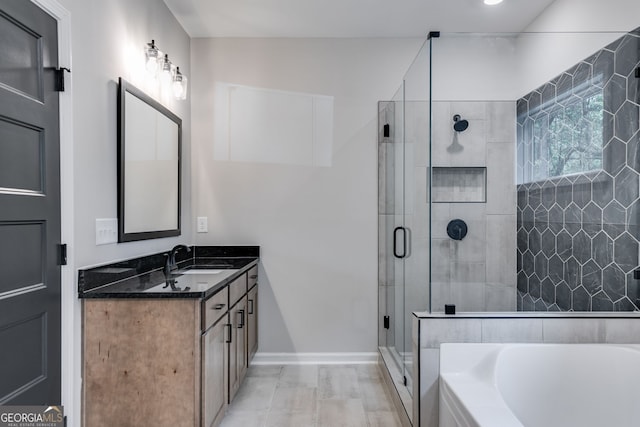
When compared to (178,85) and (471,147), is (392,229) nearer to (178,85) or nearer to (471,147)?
(471,147)

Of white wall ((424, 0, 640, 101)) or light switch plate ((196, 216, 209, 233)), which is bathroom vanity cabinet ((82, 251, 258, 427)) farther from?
white wall ((424, 0, 640, 101))

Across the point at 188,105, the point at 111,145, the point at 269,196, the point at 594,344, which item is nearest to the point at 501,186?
the point at 594,344

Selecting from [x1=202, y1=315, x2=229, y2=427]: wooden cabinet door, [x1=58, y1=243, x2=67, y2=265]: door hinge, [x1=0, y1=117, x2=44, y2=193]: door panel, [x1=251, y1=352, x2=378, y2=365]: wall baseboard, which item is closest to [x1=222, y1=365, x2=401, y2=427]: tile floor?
[x1=251, y1=352, x2=378, y2=365]: wall baseboard

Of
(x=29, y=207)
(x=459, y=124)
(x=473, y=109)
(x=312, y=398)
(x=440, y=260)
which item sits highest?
(x=473, y=109)

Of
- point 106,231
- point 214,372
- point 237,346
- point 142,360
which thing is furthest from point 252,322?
point 106,231

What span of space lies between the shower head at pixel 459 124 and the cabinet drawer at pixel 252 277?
1.77m

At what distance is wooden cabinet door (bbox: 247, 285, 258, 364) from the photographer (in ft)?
9.42

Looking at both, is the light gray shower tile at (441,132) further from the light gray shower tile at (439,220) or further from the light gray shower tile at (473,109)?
the light gray shower tile at (439,220)

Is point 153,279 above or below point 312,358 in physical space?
above

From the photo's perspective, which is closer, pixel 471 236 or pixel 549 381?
pixel 549 381

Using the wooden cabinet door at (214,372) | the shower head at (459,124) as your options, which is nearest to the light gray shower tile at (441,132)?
the shower head at (459,124)

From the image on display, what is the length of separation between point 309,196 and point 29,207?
2.11 meters

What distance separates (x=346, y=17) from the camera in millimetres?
2938

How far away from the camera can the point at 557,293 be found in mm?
2109
